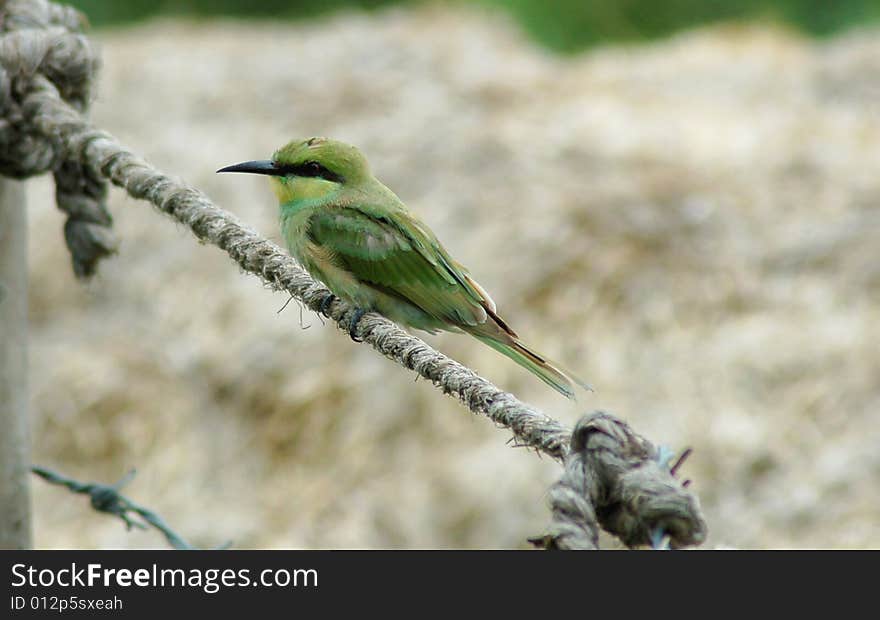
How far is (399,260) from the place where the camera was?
1882 millimetres

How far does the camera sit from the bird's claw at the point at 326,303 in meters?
1.74

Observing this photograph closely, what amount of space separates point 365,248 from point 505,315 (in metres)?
1.38

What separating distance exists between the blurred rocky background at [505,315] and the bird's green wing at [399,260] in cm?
45

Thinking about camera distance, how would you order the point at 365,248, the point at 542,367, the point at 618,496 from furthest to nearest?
the point at 365,248
the point at 542,367
the point at 618,496

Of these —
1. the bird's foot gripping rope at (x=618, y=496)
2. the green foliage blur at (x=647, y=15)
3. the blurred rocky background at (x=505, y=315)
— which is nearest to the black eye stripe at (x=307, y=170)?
the blurred rocky background at (x=505, y=315)

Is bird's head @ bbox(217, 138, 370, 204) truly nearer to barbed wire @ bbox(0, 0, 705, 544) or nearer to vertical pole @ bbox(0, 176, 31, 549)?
barbed wire @ bbox(0, 0, 705, 544)

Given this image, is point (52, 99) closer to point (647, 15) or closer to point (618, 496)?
point (618, 496)

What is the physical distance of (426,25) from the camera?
533 centimetres

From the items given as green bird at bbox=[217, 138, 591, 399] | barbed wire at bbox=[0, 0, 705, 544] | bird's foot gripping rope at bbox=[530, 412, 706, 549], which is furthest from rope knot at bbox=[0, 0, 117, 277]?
Result: bird's foot gripping rope at bbox=[530, 412, 706, 549]

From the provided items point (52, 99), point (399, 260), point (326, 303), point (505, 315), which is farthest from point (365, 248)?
point (505, 315)

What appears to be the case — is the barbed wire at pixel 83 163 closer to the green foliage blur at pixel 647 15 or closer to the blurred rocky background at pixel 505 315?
the blurred rocky background at pixel 505 315

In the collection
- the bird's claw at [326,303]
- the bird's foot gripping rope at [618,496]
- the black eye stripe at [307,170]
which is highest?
the black eye stripe at [307,170]

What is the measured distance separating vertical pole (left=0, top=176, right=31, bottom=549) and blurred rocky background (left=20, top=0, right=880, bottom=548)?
1.45 feet
